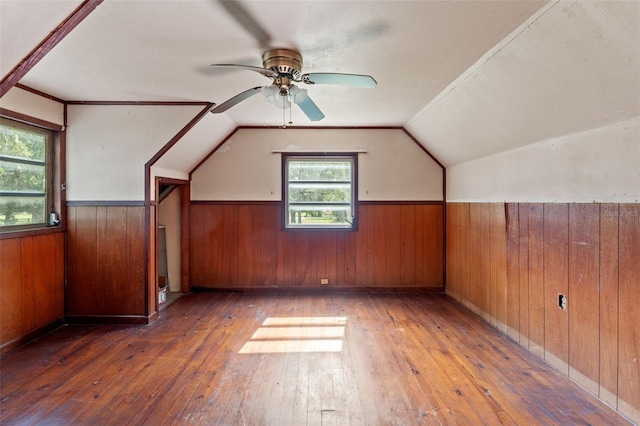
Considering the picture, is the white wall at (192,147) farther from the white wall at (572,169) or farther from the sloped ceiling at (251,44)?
the white wall at (572,169)

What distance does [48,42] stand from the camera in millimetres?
1622

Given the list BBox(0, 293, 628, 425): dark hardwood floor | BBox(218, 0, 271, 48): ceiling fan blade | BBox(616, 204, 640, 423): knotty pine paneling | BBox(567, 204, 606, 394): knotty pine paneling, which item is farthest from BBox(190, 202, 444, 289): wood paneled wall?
BBox(218, 0, 271, 48): ceiling fan blade

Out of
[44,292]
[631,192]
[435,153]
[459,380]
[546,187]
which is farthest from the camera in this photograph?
[435,153]

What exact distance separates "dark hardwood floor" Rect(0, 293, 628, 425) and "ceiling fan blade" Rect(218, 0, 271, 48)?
2276 mm

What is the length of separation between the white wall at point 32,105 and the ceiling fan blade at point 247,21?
2225mm

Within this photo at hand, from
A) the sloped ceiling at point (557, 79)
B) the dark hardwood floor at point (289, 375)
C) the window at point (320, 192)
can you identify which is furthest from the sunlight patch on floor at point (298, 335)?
the sloped ceiling at point (557, 79)

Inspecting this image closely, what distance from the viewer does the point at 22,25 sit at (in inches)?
57.8

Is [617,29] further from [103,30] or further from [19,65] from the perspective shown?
[19,65]

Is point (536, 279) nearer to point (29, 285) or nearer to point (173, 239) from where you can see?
point (173, 239)

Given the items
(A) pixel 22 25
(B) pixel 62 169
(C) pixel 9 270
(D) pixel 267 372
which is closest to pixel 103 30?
(A) pixel 22 25

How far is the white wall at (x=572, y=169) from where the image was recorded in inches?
71.5

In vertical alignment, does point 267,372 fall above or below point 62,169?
below

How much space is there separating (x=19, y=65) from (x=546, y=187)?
11.6 ft

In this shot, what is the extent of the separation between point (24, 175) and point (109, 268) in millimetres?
1122
